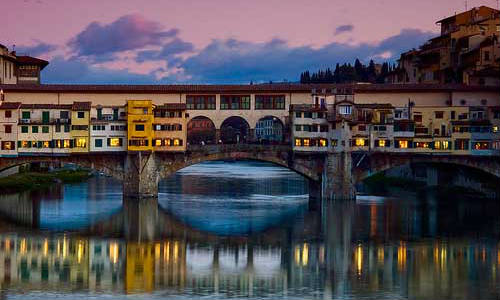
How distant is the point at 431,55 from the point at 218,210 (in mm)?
38325

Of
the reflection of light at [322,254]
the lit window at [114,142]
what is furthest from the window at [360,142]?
the reflection of light at [322,254]

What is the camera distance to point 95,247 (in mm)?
45375

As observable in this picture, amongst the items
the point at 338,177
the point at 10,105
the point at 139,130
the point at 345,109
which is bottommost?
the point at 338,177

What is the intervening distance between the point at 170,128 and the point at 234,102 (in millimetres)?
Answer: 6635

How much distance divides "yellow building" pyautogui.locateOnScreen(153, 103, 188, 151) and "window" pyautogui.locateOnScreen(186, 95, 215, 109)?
2743mm

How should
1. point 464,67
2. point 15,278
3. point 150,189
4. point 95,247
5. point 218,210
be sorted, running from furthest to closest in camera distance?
point 464,67 < point 150,189 < point 218,210 < point 95,247 < point 15,278

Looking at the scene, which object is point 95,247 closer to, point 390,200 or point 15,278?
point 15,278

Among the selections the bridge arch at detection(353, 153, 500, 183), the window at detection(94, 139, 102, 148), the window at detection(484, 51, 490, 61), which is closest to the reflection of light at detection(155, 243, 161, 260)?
the window at detection(94, 139, 102, 148)

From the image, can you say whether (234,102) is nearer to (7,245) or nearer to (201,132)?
(7,245)

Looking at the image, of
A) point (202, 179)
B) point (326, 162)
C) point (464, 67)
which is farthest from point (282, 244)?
point (202, 179)

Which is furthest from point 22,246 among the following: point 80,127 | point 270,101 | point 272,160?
point 270,101

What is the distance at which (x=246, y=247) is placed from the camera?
152ft

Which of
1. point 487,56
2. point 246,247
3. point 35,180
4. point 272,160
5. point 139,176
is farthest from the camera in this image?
point 35,180

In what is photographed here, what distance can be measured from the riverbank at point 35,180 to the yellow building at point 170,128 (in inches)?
582
